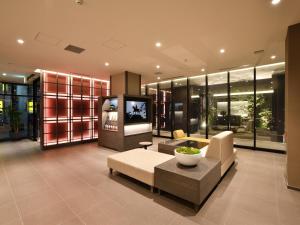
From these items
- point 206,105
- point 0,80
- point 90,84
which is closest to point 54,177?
point 90,84

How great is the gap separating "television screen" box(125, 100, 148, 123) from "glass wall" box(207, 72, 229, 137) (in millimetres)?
3283

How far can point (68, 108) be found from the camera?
7227 mm

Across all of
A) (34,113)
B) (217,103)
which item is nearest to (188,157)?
(217,103)

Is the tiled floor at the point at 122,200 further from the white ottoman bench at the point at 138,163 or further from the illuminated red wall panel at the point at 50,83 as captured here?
the illuminated red wall panel at the point at 50,83

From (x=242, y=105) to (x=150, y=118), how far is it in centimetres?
410

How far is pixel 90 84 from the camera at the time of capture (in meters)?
8.03

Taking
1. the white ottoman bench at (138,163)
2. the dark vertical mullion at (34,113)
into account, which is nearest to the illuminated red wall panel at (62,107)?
the dark vertical mullion at (34,113)

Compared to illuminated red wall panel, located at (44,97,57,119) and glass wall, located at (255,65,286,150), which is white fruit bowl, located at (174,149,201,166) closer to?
glass wall, located at (255,65,286,150)

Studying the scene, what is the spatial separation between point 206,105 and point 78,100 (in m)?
6.39

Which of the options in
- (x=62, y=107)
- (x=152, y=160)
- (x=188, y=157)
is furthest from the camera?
(x=62, y=107)

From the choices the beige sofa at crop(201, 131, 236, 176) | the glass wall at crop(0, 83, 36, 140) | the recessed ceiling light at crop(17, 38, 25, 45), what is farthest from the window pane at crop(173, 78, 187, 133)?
the glass wall at crop(0, 83, 36, 140)

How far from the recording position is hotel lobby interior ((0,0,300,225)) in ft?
8.00

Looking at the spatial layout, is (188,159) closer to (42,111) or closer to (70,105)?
(42,111)

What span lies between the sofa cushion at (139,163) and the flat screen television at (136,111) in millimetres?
2153
